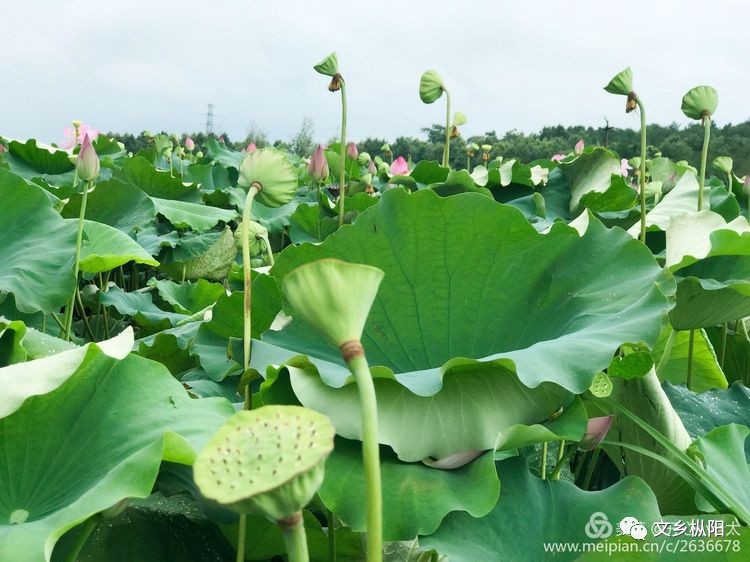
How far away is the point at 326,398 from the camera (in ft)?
2.12

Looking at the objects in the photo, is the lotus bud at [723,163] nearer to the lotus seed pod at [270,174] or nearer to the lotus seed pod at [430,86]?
the lotus seed pod at [430,86]

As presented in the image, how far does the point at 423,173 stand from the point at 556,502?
4.63ft

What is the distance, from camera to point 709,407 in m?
0.95

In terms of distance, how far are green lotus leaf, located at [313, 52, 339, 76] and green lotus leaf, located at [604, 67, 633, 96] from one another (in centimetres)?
36

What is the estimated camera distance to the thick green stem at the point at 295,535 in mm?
359

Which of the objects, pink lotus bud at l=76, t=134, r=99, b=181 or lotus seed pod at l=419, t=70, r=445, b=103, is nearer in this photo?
pink lotus bud at l=76, t=134, r=99, b=181

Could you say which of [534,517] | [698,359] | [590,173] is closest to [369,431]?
[534,517]

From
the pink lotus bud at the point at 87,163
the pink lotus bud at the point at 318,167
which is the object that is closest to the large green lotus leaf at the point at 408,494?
the pink lotus bud at the point at 87,163

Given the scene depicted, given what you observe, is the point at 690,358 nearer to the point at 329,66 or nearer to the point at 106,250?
the point at 329,66

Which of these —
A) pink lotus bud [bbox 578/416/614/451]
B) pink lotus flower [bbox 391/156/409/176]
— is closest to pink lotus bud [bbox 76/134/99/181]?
pink lotus bud [bbox 578/416/614/451]

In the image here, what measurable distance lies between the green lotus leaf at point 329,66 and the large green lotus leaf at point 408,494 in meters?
0.58

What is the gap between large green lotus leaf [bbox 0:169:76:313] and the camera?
107 cm

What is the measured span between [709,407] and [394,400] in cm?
49

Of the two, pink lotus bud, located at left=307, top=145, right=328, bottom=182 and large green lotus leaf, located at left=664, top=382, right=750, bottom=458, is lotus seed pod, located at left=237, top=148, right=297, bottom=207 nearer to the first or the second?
large green lotus leaf, located at left=664, top=382, right=750, bottom=458
